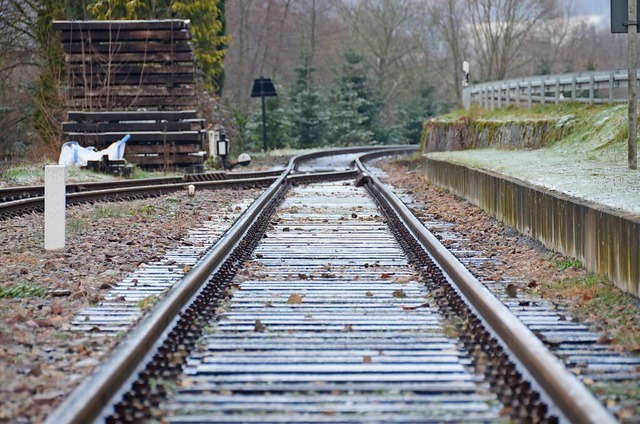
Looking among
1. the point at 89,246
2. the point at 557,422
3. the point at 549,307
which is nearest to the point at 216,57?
the point at 89,246

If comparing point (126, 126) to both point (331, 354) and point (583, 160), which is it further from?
point (331, 354)

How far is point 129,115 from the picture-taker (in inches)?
1203

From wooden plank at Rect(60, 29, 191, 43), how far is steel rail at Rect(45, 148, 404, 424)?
22416 millimetres

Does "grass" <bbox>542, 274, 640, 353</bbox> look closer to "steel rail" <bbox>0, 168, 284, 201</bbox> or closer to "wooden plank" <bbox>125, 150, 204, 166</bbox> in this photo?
"steel rail" <bbox>0, 168, 284, 201</bbox>

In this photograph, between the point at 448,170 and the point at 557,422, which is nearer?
the point at 557,422

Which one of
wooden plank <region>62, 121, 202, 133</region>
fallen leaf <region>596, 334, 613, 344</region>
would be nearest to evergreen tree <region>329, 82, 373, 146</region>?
wooden plank <region>62, 121, 202, 133</region>

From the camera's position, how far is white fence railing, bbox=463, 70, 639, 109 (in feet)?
83.5

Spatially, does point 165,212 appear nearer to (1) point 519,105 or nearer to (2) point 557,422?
(2) point 557,422

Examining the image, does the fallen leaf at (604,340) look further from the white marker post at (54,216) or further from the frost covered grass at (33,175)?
the frost covered grass at (33,175)

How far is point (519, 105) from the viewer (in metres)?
32.5

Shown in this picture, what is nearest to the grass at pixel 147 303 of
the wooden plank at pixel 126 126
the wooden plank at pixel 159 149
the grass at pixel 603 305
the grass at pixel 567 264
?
the grass at pixel 603 305

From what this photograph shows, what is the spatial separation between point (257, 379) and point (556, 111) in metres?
22.5

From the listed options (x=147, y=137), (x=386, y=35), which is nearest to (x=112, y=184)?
(x=147, y=137)

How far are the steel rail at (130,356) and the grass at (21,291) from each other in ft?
3.82
